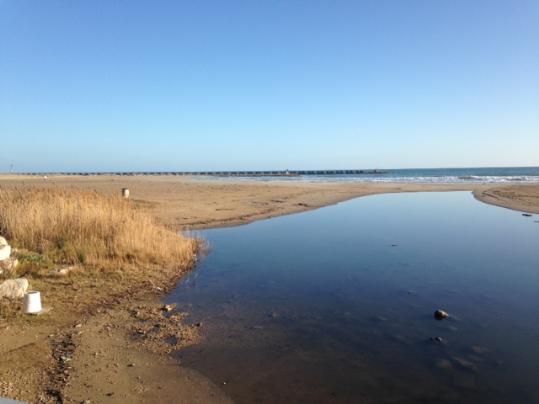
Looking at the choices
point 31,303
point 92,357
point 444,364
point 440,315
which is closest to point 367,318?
point 440,315

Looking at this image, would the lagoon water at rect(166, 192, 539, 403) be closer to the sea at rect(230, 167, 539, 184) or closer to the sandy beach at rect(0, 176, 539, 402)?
the sandy beach at rect(0, 176, 539, 402)

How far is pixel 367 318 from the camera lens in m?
7.39

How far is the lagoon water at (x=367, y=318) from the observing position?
17.2 feet

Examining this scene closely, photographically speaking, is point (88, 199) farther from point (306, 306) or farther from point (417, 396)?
point (417, 396)

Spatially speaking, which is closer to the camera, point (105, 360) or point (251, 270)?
point (105, 360)

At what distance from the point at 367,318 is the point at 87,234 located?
293 inches

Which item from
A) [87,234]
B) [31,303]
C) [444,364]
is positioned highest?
[87,234]

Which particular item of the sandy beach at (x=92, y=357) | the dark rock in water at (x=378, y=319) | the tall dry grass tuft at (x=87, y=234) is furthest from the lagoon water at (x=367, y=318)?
the tall dry grass tuft at (x=87, y=234)

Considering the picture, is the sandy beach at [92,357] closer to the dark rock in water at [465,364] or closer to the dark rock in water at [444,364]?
the dark rock in water at [444,364]

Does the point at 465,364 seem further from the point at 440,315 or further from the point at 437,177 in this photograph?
the point at 437,177

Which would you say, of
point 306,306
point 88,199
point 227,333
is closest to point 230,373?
point 227,333

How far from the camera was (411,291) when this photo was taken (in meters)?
8.89

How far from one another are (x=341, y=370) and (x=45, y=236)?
28.3ft

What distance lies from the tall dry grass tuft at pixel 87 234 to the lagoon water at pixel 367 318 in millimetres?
1325
